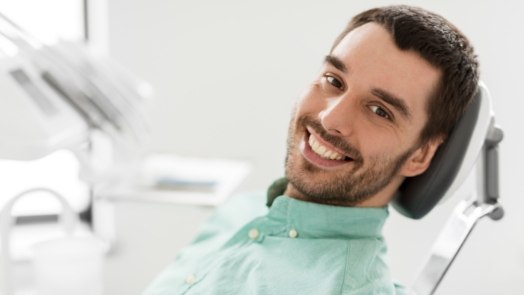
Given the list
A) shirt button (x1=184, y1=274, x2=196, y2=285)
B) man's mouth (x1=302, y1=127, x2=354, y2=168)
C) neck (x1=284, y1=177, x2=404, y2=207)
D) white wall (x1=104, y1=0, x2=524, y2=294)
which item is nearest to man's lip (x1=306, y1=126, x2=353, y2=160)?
man's mouth (x1=302, y1=127, x2=354, y2=168)

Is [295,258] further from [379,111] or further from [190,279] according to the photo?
[379,111]

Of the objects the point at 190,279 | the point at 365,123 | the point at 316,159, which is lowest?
the point at 190,279

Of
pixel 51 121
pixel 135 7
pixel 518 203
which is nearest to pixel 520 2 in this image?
pixel 518 203

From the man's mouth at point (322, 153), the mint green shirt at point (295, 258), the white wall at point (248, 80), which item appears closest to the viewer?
the mint green shirt at point (295, 258)

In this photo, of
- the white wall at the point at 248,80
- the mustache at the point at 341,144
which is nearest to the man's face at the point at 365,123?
the mustache at the point at 341,144

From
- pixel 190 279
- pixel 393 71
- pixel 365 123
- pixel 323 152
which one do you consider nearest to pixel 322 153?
pixel 323 152

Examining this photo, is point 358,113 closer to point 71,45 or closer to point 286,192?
point 286,192

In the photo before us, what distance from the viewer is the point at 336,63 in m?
1.22

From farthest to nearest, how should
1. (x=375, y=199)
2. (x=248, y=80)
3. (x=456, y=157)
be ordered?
(x=248, y=80)
(x=375, y=199)
(x=456, y=157)

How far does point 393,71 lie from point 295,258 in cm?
40

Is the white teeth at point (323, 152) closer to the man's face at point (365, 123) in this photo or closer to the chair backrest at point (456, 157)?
the man's face at point (365, 123)

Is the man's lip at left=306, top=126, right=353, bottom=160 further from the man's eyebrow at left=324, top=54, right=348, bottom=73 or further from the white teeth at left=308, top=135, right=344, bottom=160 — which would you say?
the man's eyebrow at left=324, top=54, right=348, bottom=73

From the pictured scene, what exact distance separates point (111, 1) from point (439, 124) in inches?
44.1

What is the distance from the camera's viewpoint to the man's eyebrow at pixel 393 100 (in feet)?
3.74
